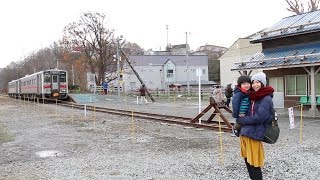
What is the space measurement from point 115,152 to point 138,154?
730mm

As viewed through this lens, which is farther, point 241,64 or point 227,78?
point 227,78

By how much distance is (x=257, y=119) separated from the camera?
17.3ft

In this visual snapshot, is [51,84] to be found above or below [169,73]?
below

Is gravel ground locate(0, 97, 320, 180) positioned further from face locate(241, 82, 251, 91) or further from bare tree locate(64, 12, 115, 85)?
bare tree locate(64, 12, 115, 85)

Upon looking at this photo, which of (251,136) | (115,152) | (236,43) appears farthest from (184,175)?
(236,43)

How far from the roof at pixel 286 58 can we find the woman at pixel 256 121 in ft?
47.7

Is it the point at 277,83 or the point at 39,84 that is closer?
the point at 277,83

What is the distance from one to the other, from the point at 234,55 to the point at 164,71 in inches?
718

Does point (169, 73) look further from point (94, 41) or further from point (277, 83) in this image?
point (277, 83)

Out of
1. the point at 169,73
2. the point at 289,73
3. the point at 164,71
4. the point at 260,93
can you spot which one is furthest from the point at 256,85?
the point at 169,73

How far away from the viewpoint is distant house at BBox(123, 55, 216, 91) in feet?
260

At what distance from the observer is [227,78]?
70.1 meters

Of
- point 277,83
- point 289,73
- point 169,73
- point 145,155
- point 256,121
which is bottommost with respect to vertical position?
A: point 145,155

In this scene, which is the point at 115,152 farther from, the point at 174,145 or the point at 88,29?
the point at 88,29
